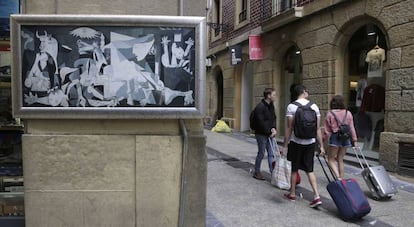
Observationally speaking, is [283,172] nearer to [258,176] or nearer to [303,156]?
[303,156]

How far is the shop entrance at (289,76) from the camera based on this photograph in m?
14.3

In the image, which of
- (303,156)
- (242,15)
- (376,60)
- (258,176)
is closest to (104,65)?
(303,156)

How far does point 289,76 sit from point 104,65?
11330 millimetres

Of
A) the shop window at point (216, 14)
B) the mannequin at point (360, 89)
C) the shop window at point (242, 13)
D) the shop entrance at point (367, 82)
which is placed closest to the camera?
the shop entrance at point (367, 82)

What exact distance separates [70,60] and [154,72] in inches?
33.0

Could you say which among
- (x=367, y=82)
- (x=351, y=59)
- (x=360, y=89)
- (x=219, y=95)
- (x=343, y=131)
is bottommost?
(x=343, y=131)

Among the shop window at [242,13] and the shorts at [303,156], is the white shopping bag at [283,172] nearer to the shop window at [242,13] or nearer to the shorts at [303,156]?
the shorts at [303,156]

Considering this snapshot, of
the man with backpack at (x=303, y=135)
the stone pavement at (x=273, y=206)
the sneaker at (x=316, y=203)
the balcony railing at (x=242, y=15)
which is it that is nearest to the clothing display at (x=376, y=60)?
the stone pavement at (x=273, y=206)

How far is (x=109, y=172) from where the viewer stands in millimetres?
4301

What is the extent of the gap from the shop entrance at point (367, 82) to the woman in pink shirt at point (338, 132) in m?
3.33

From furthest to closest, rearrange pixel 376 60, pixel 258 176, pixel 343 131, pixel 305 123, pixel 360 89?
Result: pixel 360 89, pixel 376 60, pixel 258 176, pixel 343 131, pixel 305 123

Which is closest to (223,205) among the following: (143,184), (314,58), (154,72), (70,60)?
(143,184)

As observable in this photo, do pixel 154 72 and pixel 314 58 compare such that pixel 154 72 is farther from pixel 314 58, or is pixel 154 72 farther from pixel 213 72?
pixel 213 72

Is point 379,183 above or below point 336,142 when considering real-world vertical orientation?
below
